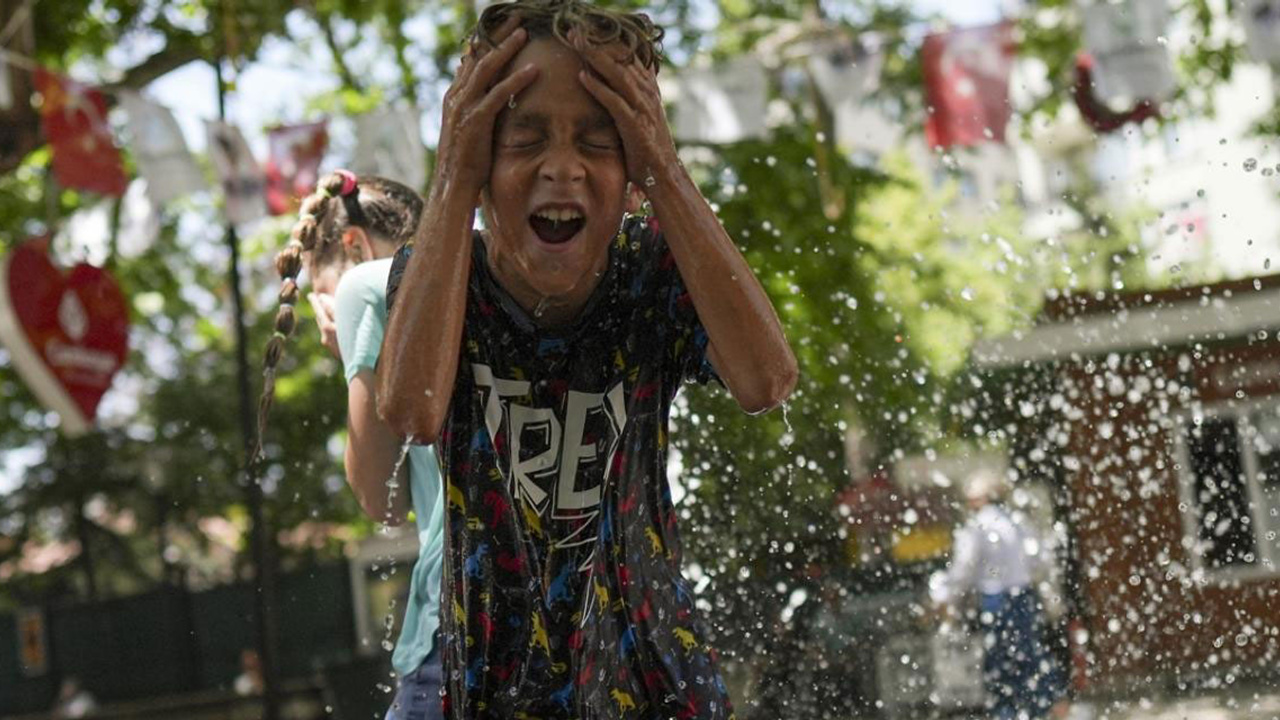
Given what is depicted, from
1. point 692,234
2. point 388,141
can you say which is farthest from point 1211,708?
point 388,141

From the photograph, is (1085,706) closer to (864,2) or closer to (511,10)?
(511,10)

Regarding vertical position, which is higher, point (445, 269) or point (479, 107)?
point (479, 107)

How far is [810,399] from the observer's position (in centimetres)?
523

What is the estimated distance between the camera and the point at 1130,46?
11.3 metres

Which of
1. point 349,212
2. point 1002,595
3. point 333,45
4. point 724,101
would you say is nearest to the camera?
point 349,212

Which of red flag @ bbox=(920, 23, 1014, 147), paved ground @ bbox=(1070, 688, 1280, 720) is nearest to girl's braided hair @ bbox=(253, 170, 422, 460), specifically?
paved ground @ bbox=(1070, 688, 1280, 720)

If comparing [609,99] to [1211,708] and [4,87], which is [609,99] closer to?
[1211,708]

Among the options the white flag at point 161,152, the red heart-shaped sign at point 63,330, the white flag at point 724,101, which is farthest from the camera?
the white flag at point 724,101

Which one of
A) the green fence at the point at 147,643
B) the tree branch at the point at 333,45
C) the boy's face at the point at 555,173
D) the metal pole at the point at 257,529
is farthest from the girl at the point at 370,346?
the green fence at the point at 147,643

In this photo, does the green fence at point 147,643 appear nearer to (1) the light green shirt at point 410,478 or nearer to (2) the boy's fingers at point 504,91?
(1) the light green shirt at point 410,478

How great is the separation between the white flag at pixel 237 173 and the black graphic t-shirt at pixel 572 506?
9812mm

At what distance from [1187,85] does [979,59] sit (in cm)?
516

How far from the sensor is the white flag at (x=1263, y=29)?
10.3 meters

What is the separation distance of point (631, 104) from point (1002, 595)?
217 inches
